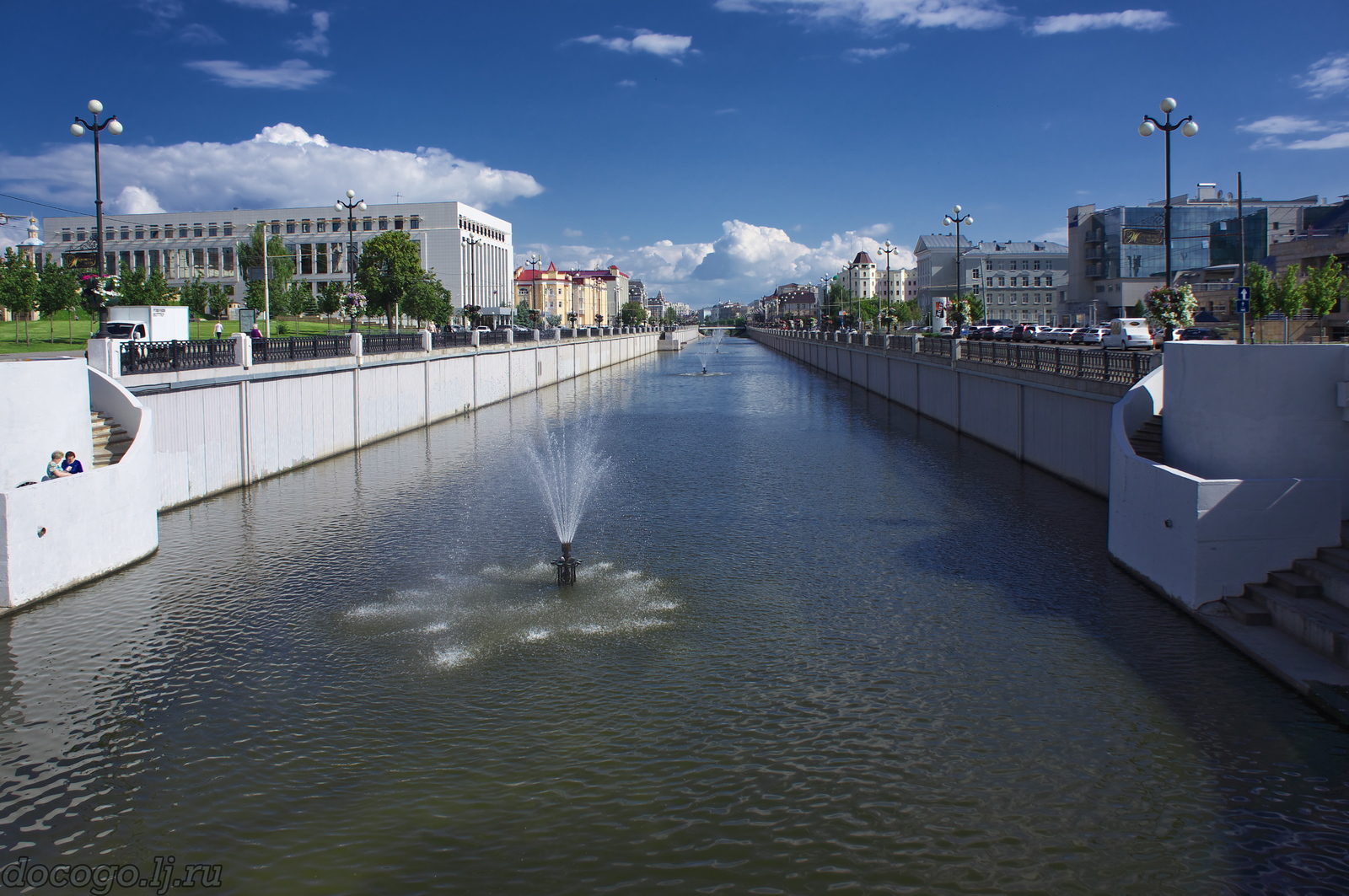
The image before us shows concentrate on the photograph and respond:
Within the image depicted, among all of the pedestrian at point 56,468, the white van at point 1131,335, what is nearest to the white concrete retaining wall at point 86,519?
the pedestrian at point 56,468

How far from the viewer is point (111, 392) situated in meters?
16.6

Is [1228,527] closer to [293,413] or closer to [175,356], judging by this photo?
[175,356]

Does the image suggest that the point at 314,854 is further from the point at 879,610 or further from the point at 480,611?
the point at 879,610

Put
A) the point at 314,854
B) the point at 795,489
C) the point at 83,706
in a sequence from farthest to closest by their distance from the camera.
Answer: the point at 795,489 < the point at 83,706 < the point at 314,854

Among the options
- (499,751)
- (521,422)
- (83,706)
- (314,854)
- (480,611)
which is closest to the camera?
(314,854)

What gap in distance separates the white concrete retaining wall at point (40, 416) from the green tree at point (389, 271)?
62.4 metres

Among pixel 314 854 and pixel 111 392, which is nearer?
pixel 314 854

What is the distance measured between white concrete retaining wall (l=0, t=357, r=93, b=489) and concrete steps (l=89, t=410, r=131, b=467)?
A: 0.38 m

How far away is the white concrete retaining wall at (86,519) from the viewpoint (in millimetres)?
12336

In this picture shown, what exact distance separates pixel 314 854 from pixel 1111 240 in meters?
127

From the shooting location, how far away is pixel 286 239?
13475 cm

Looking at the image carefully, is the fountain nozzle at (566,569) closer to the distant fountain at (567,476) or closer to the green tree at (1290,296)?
the distant fountain at (567,476)

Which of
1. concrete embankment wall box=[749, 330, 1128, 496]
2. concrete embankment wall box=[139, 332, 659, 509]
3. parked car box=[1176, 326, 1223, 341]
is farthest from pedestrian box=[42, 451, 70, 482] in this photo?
parked car box=[1176, 326, 1223, 341]

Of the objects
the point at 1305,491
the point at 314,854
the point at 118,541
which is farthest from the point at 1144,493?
the point at 118,541
